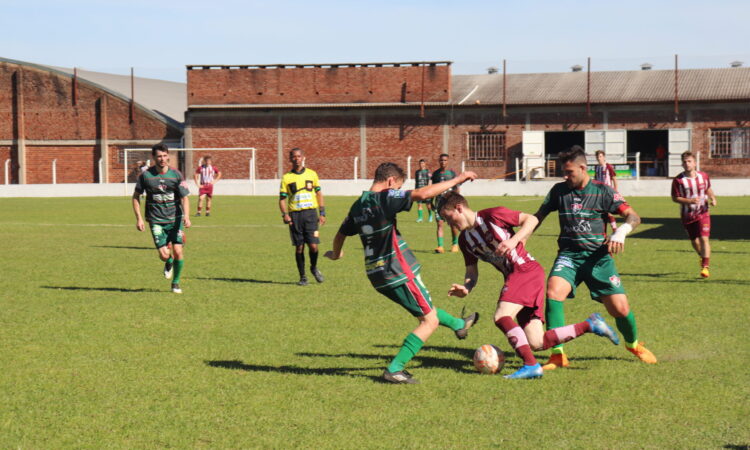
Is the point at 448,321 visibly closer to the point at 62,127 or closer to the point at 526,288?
the point at 526,288

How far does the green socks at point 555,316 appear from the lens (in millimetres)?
8000

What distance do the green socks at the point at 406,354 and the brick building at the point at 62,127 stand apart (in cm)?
5257

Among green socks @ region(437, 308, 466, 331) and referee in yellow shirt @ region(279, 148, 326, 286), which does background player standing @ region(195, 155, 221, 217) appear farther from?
green socks @ region(437, 308, 466, 331)

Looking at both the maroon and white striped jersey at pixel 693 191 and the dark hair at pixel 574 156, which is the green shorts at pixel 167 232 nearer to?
the dark hair at pixel 574 156

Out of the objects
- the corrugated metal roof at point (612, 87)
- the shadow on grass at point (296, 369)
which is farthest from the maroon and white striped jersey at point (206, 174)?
the corrugated metal roof at point (612, 87)

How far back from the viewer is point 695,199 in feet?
48.1

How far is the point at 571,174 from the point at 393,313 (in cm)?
356

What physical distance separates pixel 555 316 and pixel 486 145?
4627cm

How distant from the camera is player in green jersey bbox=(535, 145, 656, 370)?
8.04 meters

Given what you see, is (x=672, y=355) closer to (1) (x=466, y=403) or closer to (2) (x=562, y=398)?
(2) (x=562, y=398)

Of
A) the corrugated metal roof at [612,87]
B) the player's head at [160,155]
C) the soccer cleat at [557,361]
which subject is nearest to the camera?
the soccer cleat at [557,361]

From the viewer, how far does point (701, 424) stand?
616 centimetres

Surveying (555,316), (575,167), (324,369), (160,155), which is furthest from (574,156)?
(160,155)

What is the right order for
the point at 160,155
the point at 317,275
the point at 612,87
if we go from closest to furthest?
the point at 160,155, the point at 317,275, the point at 612,87
